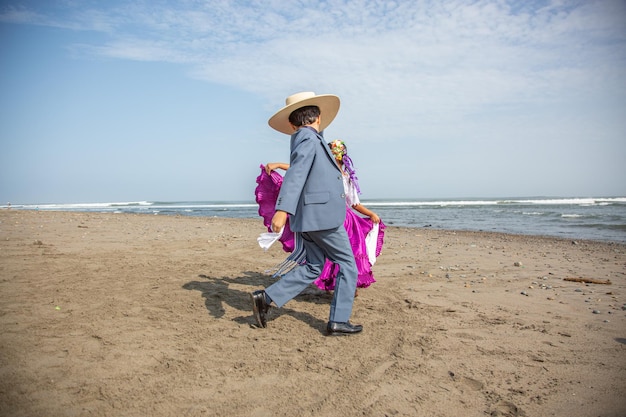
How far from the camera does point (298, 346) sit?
3.12 m

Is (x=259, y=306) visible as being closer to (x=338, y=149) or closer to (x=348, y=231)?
(x=348, y=231)

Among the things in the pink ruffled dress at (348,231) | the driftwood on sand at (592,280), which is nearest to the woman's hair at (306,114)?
the pink ruffled dress at (348,231)

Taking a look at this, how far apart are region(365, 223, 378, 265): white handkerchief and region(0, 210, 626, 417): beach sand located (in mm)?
513

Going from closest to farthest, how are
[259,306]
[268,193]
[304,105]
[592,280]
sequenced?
1. [259,306]
2. [304,105]
3. [268,193]
4. [592,280]

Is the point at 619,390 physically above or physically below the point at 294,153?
below

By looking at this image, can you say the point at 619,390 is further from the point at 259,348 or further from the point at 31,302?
the point at 31,302

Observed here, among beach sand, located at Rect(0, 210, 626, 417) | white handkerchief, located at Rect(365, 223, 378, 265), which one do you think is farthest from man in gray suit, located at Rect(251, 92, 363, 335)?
white handkerchief, located at Rect(365, 223, 378, 265)

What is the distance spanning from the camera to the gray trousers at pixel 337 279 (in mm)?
3410

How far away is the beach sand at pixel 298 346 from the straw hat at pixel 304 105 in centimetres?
193

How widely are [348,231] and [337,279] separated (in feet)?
3.78

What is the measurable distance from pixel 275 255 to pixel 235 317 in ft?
12.8

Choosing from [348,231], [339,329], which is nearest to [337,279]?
[339,329]

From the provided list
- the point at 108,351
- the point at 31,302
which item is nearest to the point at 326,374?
the point at 108,351

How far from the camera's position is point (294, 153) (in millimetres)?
3371
